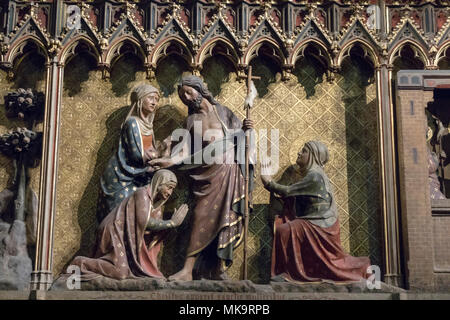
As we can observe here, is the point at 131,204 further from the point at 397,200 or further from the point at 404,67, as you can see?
the point at 404,67

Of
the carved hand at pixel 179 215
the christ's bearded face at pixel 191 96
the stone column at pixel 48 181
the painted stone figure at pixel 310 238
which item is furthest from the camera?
the christ's bearded face at pixel 191 96

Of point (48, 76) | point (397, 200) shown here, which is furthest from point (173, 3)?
point (397, 200)

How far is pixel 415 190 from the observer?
1314cm

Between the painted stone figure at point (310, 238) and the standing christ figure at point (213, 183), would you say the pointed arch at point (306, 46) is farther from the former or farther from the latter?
the painted stone figure at point (310, 238)

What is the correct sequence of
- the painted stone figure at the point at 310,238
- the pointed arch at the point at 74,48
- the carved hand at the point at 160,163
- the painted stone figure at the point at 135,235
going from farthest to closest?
the pointed arch at the point at 74,48
the carved hand at the point at 160,163
the painted stone figure at the point at 310,238
the painted stone figure at the point at 135,235

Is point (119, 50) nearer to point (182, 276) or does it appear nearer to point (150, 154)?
point (150, 154)

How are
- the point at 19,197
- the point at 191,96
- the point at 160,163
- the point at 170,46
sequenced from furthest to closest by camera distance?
1. the point at 170,46
2. the point at 191,96
3. the point at 19,197
4. the point at 160,163

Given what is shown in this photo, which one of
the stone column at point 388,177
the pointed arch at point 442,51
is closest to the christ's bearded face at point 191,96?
the stone column at point 388,177

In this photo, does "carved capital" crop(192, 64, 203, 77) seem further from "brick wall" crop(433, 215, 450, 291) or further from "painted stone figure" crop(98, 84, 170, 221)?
"brick wall" crop(433, 215, 450, 291)

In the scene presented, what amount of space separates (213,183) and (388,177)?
2.50m

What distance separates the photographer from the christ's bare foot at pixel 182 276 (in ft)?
41.8

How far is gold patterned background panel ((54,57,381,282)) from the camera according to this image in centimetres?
1338

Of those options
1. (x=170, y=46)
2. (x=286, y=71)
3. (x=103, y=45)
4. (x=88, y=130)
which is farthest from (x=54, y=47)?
(x=286, y=71)

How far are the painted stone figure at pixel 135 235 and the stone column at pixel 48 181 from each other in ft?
1.58
